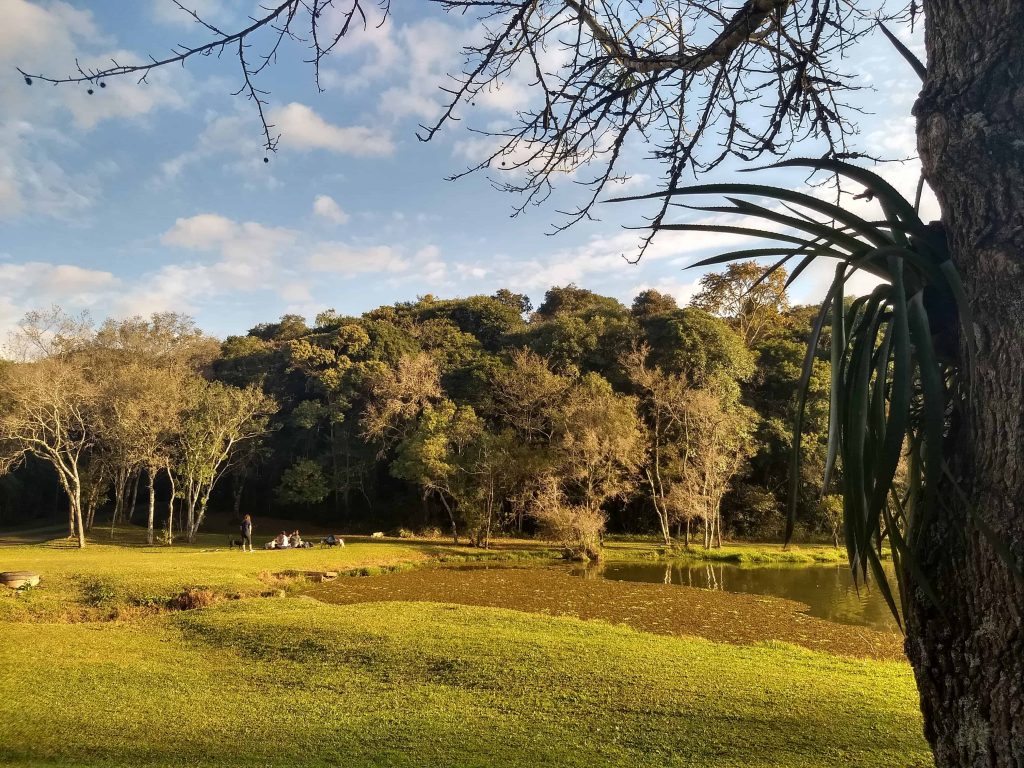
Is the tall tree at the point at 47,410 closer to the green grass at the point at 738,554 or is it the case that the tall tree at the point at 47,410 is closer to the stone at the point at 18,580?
the stone at the point at 18,580

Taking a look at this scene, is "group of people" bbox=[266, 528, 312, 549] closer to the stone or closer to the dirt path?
the dirt path

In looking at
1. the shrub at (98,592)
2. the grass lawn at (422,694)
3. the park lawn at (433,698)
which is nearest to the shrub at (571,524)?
the grass lawn at (422,694)

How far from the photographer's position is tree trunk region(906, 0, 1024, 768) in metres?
1.53

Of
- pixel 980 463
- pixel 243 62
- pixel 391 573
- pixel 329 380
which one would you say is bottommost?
pixel 391 573

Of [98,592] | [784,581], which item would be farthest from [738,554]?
[98,592]

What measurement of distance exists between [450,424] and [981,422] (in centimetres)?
2045

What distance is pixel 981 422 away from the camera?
161cm

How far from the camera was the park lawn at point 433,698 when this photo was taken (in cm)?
459

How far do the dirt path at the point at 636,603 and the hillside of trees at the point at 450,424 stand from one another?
14.2ft

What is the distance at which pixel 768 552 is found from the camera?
19.5 metres

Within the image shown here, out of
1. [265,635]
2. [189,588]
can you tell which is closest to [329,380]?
[189,588]

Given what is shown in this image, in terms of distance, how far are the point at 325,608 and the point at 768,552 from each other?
14161 mm

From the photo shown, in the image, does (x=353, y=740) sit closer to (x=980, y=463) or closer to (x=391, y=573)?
(x=980, y=463)

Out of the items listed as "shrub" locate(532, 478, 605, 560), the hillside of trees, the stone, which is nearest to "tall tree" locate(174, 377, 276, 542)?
the hillside of trees
